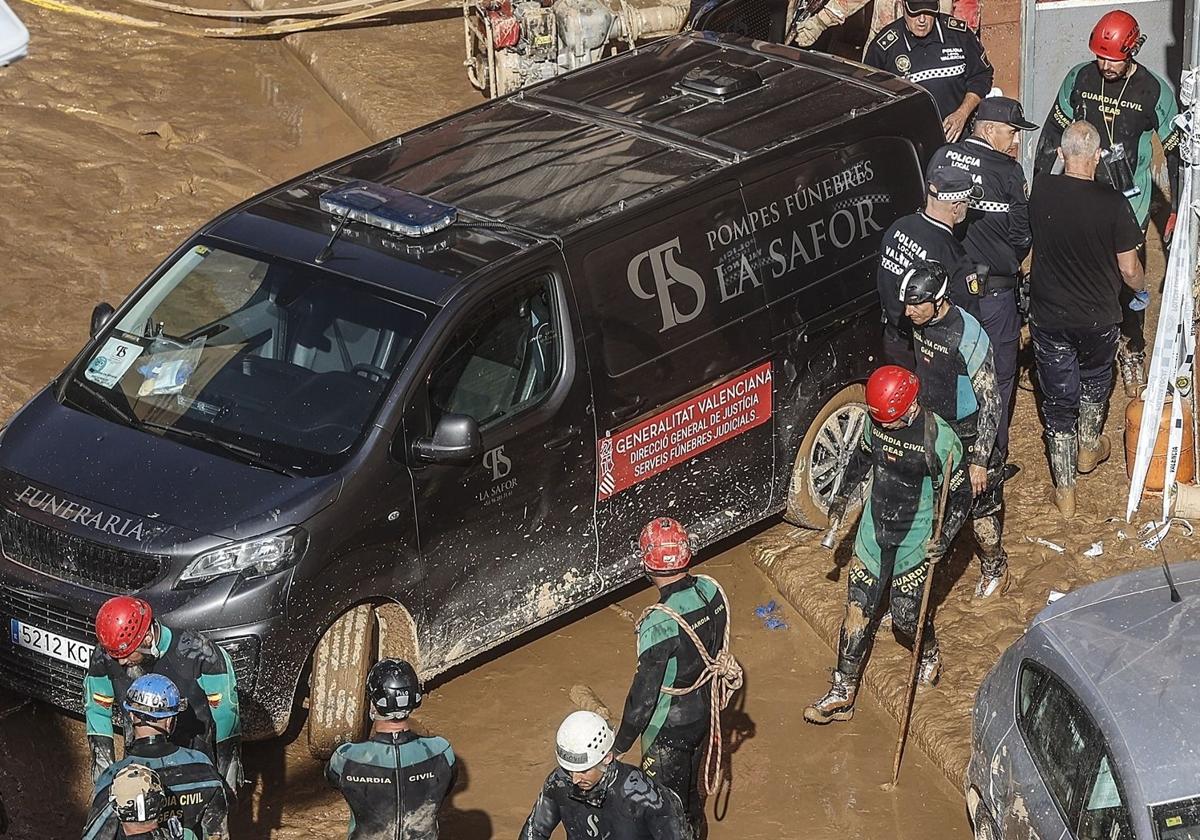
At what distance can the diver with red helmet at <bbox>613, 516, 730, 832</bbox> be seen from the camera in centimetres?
696

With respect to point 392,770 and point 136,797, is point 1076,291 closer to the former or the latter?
point 392,770

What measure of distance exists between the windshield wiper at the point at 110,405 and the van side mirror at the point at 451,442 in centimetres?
130

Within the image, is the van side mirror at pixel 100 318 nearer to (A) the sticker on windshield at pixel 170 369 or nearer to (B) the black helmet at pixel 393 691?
(A) the sticker on windshield at pixel 170 369

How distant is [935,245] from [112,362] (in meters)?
3.95

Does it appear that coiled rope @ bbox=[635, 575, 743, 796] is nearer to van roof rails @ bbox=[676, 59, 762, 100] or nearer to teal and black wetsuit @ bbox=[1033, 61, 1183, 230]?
van roof rails @ bbox=[676, 59, 762, 100]

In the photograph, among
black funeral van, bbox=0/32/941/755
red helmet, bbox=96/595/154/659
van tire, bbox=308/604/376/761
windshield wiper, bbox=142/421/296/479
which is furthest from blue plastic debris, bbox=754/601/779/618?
red helmet, bbox=96/595/154/659

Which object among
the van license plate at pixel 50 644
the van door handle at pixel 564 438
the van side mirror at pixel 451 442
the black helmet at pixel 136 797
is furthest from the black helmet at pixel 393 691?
the van door handle at pixel 564 438

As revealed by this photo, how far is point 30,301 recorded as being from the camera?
12.1 m

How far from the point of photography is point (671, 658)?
697cm

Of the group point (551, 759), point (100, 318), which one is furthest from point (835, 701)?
point (100, 318)

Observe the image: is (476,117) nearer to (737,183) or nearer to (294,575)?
(737,183)

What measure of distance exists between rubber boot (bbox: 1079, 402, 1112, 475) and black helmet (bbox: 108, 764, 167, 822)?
5.93m

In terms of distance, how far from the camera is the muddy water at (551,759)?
784cm

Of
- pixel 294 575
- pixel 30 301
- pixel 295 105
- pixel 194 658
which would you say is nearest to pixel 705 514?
pixel 294 575
